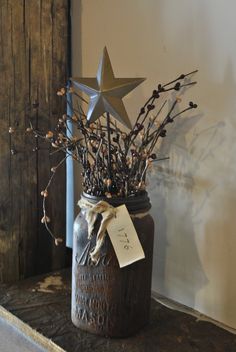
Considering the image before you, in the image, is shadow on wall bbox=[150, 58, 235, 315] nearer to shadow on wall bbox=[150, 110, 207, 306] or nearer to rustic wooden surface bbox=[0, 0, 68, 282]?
shadow on wall bbox=[150, 110, 207, 306]

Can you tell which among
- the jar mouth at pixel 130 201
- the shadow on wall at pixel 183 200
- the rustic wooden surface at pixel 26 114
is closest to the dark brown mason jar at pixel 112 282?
the jar mouth at pixel 130 201

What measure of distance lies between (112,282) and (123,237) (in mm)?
112

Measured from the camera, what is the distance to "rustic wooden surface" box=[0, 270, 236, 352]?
949mm

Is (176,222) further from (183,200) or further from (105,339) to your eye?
(105,339)

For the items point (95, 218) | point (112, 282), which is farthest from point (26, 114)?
point (112, 282)

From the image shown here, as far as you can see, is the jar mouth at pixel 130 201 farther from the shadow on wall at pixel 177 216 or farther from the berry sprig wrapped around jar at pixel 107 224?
the shadow on wall at pixel 177 216

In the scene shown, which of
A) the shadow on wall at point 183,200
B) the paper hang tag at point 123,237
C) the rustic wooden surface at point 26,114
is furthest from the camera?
the rustic wooden surface at point 26,114

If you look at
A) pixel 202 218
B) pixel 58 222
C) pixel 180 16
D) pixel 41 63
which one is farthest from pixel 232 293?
pixel 41 63

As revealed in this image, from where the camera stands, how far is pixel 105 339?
0.98m

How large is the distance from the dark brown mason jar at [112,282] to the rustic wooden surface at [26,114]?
0.35 metres

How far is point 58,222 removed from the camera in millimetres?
1377

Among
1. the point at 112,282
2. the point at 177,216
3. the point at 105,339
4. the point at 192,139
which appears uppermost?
the point at 192,139

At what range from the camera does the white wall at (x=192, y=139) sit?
3.32 ft

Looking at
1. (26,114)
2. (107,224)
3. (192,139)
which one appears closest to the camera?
(107,224)
